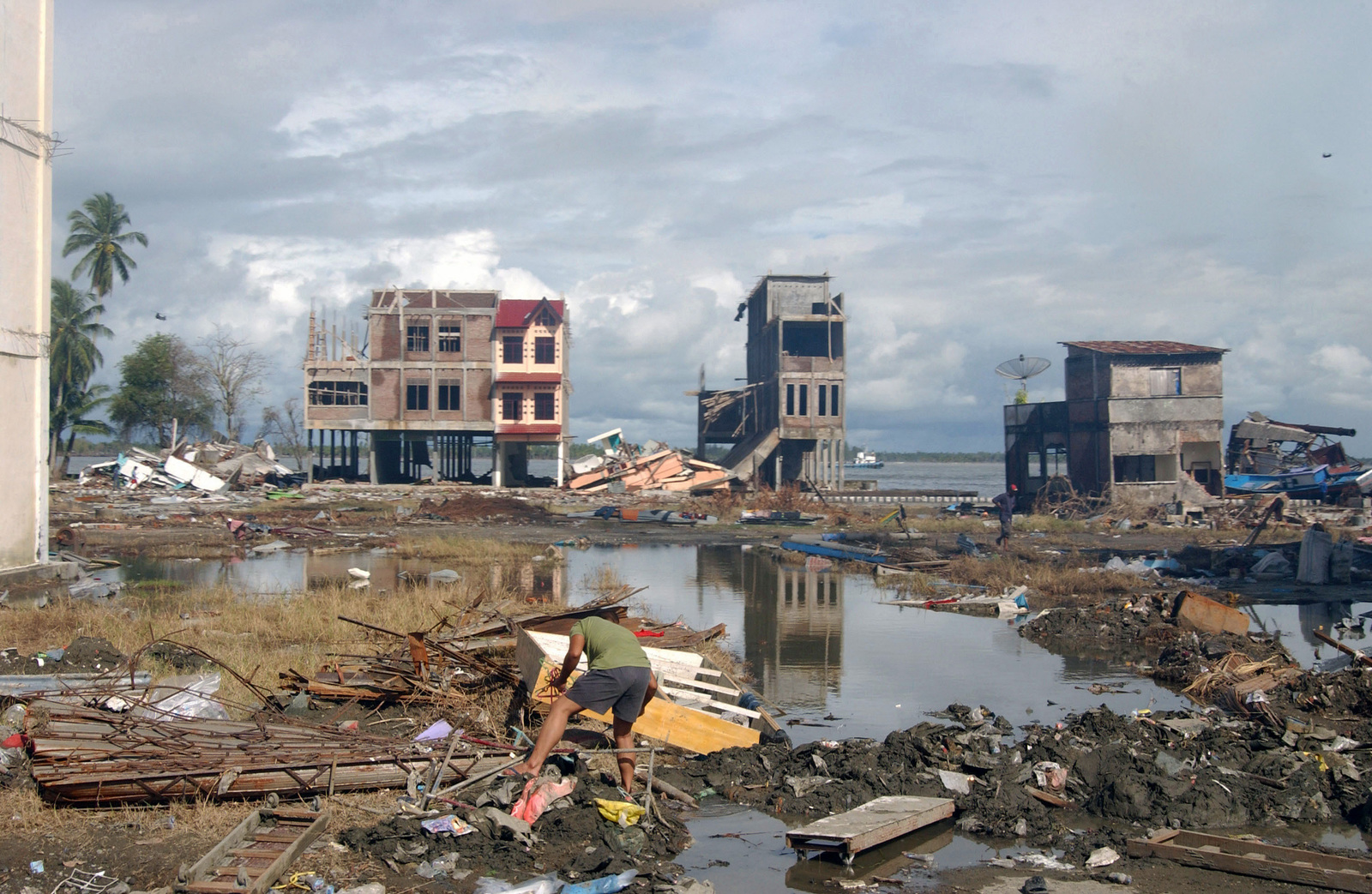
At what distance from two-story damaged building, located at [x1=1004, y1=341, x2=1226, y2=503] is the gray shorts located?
3172 centimetres

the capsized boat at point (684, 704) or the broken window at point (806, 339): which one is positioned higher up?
the broken window at point (806, 339)

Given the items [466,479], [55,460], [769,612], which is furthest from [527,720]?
[55,460]

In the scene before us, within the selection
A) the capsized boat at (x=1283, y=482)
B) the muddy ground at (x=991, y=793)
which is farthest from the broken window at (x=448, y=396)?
the muddy ground at (x=991, y=793)

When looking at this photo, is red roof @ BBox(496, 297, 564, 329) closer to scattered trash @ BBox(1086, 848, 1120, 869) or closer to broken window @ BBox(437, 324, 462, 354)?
broken window @ BBox(437, 324, 462, 354)

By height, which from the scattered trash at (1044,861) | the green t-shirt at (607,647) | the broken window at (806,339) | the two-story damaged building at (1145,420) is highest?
the broken window at (806,339)

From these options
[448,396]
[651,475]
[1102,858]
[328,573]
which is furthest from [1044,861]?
[448,396]

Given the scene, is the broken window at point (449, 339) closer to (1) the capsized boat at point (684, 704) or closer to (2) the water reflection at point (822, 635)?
(2) the water reflection at point (822, 635)

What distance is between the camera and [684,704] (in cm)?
875

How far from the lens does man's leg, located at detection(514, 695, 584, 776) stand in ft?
20.6

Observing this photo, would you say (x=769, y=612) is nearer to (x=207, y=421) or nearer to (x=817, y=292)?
(x=817, y=292)

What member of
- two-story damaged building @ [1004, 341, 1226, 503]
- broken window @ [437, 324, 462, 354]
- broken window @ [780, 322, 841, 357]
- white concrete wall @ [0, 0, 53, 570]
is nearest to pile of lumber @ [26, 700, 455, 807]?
white concrete wall @ [0, 0, 53, 570]

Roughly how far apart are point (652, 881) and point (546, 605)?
855 cm

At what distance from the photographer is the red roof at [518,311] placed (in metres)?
43.7

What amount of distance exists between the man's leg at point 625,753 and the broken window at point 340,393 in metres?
39.5
